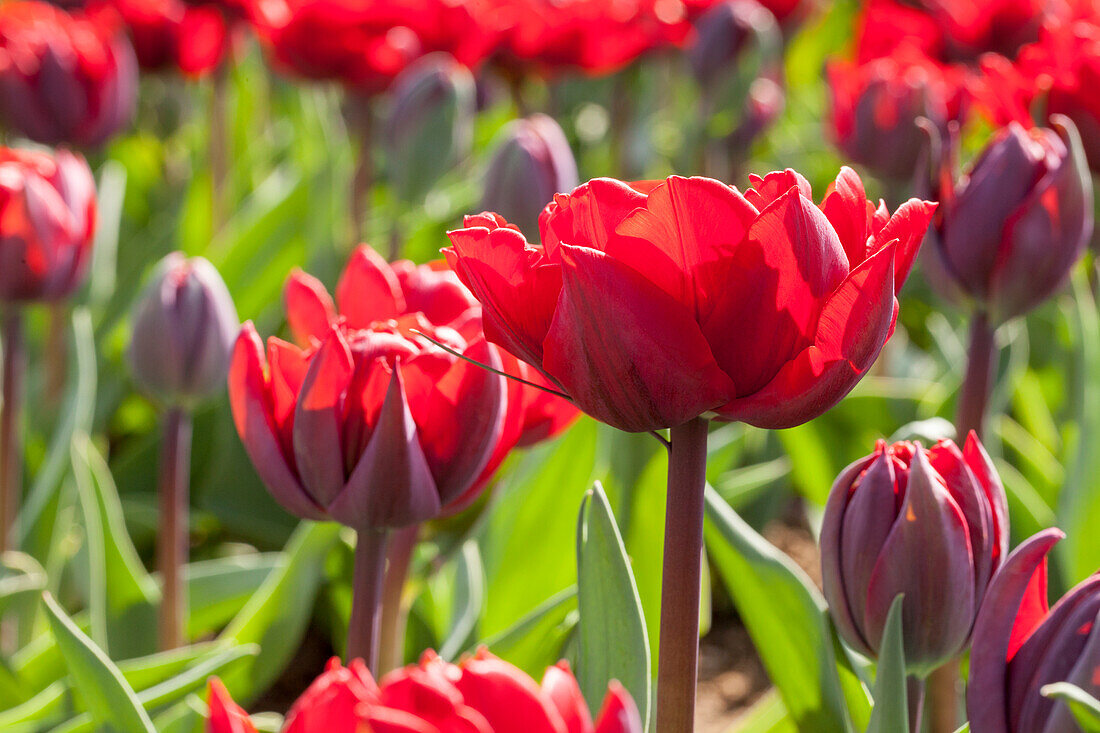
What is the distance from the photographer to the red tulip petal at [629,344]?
0.41 metres

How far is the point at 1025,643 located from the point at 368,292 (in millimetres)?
377

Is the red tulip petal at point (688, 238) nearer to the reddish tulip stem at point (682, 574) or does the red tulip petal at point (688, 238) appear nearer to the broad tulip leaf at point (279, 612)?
the reddish tulip stem at point (682, 574)

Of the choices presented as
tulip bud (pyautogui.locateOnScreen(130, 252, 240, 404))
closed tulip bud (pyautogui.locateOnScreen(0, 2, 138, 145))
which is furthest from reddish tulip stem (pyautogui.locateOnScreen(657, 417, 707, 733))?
closed tulip bud (pyautogui.locateOnScreen(0, 2, 138, 145))

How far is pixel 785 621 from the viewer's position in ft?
2.22

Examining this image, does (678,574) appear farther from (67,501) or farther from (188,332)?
(67,501)

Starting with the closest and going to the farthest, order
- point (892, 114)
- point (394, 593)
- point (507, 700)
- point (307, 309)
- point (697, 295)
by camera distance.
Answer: point (507, 700), point (697, 295), point (307, 309), point (394, 593), point (892, 114)

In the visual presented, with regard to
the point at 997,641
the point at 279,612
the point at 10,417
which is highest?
the point at 997,641

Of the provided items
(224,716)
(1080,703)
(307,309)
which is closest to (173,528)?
(307,309)

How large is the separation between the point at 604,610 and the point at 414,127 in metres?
0.91

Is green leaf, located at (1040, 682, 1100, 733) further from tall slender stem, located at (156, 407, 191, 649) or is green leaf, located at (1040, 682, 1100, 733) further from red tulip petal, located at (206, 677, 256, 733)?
tall slender stem, located at (156, 407, 191, 649)

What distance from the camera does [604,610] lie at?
53cm

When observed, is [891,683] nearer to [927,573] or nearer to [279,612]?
[927,573]

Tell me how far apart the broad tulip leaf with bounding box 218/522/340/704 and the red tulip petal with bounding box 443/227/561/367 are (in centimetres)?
45

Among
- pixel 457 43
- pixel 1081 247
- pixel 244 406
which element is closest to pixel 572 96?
pixel 457 43
